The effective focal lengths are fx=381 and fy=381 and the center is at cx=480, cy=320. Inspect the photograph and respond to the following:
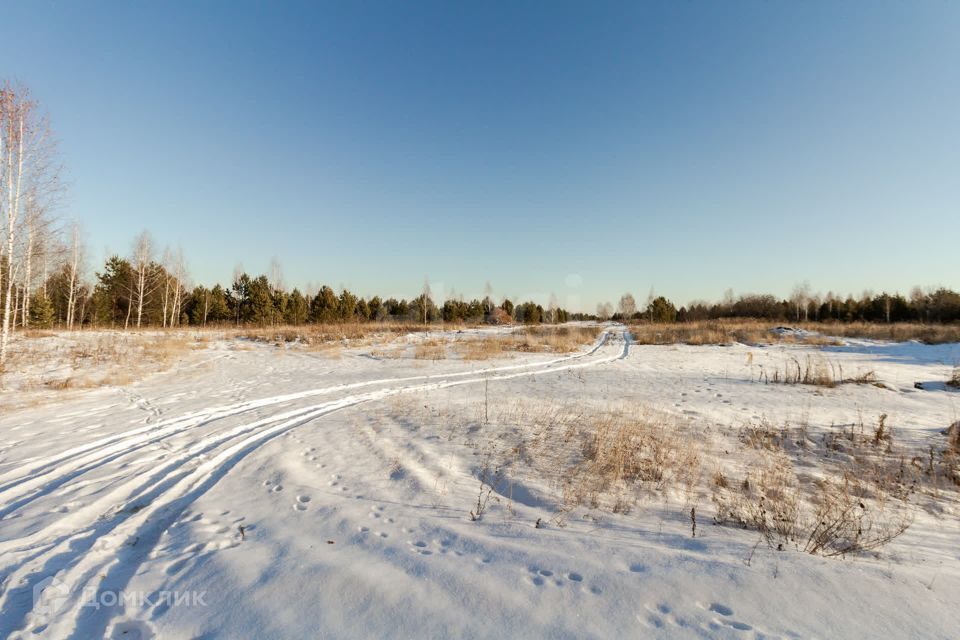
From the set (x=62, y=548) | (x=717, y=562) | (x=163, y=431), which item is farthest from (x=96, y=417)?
(x=717, y=562)

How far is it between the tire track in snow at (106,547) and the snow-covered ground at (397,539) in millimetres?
18

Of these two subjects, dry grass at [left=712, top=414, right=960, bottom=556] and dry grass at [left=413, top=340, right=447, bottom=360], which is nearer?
dry grass at [left=712, top=414, right=960, bottom=556]

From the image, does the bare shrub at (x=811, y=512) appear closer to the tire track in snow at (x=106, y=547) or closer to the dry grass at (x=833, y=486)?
the dry grass at (x=833, y=486)

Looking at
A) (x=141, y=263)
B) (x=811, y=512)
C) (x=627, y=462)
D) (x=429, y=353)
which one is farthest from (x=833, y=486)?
(x=141, y=263)

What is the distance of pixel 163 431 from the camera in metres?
6.34

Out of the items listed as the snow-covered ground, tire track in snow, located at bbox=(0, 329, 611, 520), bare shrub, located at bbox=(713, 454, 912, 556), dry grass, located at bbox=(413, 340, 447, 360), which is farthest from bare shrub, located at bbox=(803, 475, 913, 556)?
dry grass, located at bbox=(413, 340, 447, 360)

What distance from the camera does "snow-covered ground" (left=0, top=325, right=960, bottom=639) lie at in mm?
2107

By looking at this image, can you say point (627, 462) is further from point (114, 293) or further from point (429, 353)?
point (114, 293)

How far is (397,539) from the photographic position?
308 centimetres

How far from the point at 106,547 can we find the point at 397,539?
7.55 ft

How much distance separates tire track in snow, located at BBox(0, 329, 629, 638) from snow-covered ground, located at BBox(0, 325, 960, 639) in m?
0.02

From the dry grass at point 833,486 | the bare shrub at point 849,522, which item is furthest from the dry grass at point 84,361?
the bare shrub at point 849,522

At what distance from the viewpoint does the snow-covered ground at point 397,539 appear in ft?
6.91

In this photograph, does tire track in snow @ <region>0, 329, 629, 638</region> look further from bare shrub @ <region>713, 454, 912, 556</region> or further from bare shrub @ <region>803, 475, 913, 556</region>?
bare shrub @ <region>803, 475, 913, 556</region>
